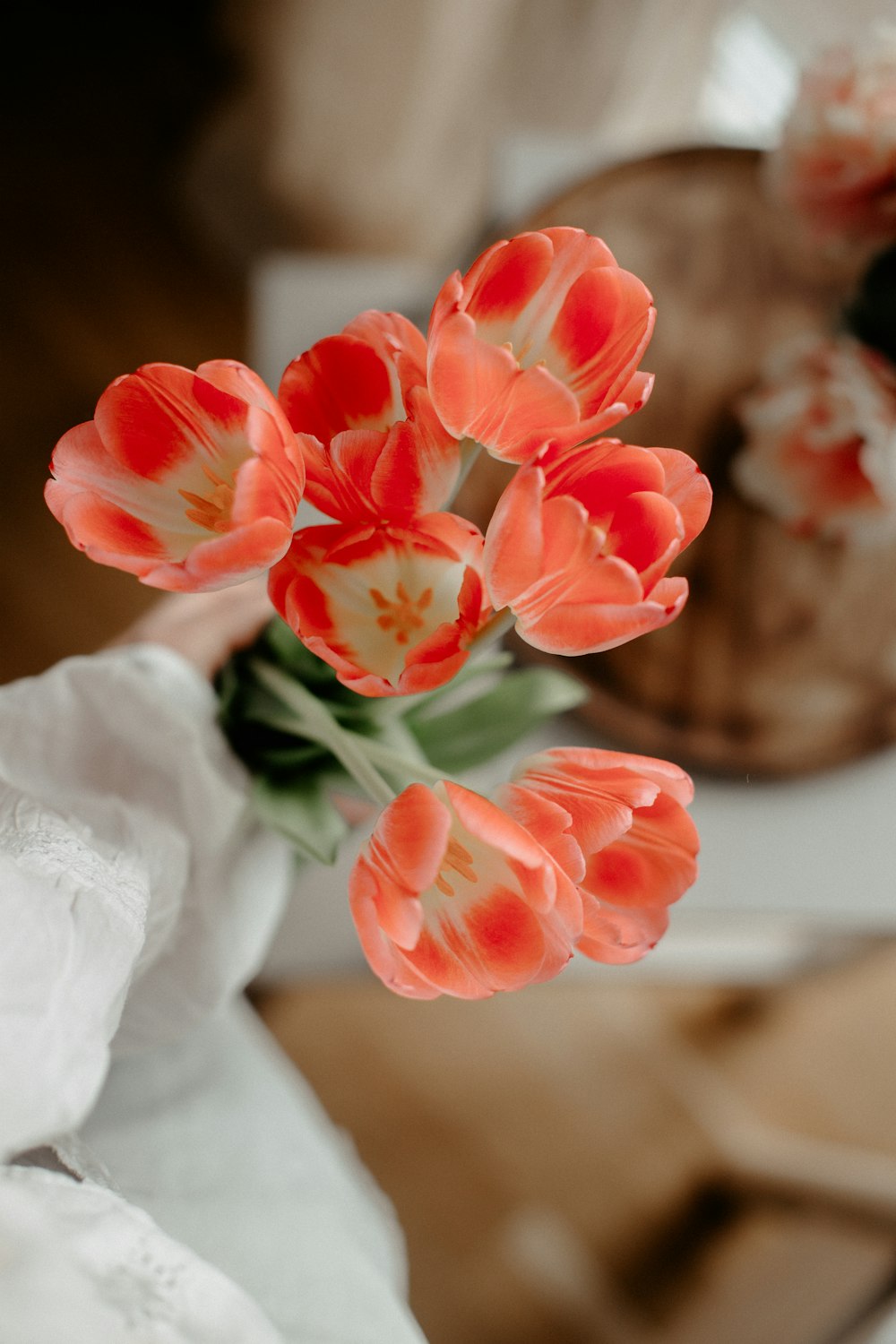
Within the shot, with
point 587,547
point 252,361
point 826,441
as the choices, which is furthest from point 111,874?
point 252,361

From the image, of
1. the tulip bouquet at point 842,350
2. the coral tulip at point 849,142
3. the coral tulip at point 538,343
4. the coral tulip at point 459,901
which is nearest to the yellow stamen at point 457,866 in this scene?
the coral tulip at point 459,901

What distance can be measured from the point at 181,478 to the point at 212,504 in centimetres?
1

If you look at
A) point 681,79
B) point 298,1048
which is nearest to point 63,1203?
point 298,1048

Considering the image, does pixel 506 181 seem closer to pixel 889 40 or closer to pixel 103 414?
pixel 889 40

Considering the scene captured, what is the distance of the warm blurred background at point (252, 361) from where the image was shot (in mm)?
1061

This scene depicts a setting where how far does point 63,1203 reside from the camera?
10.3 inches

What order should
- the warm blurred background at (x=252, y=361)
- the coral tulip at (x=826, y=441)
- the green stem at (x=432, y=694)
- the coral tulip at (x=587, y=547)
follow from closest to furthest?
the coral tulip at (x=587, y=547) → the green stem at (x=432, y=694) → the coral tulip at (x=826, y=441) → the warm blurred background at (x=252, y=361)

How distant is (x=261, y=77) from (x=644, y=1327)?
4.56 feet

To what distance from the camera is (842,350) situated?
61 centimetres

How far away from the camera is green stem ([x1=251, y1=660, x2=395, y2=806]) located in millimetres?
319

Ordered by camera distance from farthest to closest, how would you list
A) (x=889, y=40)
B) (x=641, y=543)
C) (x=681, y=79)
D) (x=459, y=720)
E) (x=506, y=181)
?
1. (x=681, y=79)
2. (x=506, y=181)
3. (x=889, y=40)
4. (x=459, y=720)
5. (x=641, y=543)

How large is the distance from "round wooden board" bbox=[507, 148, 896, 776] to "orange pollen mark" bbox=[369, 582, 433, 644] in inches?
16.4

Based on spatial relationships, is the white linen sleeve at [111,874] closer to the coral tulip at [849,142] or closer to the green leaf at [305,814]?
the green leaf at [305,814]

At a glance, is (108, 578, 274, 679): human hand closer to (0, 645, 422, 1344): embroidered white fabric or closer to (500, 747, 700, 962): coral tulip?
(0, 645, 422, 1344): embroidered white fabric
